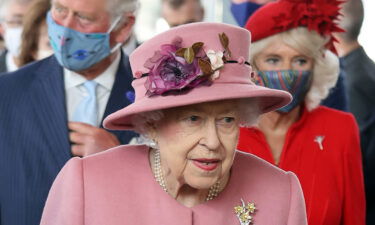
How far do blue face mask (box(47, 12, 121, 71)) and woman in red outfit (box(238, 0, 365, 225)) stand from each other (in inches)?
35.7

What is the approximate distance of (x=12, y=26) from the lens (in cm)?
741

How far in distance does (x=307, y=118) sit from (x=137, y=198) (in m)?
2.07

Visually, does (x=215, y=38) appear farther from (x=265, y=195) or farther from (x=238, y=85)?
(x=265, y=195)

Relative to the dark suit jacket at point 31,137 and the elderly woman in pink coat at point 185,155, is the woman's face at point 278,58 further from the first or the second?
the elderly woman in pink coat at point 185,155

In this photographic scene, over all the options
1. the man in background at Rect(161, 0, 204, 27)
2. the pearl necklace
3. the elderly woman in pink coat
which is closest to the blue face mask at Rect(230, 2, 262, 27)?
the man in background at Rect(161, 0, 204, 27)

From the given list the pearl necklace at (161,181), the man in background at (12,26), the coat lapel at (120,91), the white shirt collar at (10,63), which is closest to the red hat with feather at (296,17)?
the coat lapel at (120,91)

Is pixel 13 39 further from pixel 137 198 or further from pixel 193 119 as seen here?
pixel 193 119

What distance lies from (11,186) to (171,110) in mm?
1462

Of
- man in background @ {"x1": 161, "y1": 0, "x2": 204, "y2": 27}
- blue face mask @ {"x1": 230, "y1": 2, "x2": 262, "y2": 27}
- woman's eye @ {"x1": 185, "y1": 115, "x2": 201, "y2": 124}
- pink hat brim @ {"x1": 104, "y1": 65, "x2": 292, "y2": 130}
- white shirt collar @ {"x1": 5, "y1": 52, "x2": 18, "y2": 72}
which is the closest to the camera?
pink hat brim @ {"x1": 104, "y1": 65, "x2": 292, "y2": 130}

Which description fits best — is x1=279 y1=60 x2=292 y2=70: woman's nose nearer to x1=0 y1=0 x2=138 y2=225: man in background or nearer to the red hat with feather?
the red hat with feather

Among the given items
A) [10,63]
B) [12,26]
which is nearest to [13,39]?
[12,26]

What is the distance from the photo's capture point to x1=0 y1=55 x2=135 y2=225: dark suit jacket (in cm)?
466

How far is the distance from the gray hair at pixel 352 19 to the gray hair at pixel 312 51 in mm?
1727

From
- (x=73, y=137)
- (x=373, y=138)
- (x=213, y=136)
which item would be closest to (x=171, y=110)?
(x=213, y=136)
